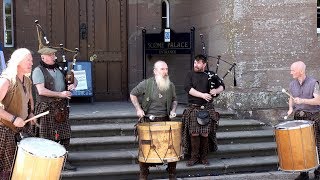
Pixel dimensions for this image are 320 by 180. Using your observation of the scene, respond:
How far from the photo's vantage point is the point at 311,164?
685 cm

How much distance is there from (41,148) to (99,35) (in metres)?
5.99

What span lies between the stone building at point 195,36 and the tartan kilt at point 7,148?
4.95m

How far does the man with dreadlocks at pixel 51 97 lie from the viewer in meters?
6.65

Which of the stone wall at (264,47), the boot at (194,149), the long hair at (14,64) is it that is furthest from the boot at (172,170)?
the stone wall at (264,47)

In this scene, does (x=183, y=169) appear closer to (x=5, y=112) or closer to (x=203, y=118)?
(x=203, y=118)

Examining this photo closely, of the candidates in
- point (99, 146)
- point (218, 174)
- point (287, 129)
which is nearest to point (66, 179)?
point (99, 146)

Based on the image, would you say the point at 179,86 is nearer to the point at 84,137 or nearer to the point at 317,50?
the point at 317,50

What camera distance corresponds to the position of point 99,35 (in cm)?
1093

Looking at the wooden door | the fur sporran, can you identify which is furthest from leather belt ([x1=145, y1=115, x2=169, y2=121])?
the wooden door

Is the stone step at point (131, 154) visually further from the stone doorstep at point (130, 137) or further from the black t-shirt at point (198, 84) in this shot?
the black t-shirt at point (198, 84)

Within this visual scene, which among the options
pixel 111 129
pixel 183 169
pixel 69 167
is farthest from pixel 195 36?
pixel 69 167

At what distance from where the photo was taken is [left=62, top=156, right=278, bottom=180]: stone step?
706 cm

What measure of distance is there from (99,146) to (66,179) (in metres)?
0.99

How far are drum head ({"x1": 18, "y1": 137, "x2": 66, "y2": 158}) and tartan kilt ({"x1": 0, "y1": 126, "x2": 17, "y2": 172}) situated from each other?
198 millimetres
